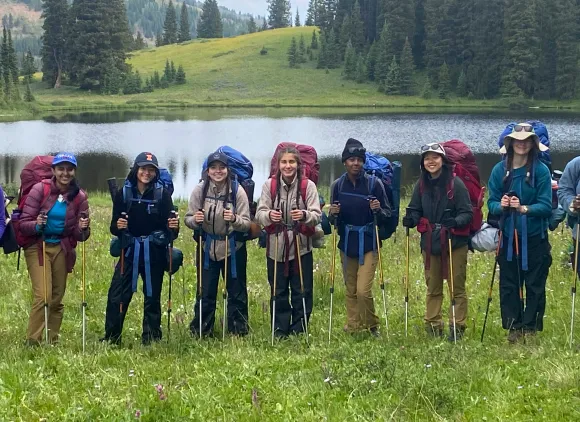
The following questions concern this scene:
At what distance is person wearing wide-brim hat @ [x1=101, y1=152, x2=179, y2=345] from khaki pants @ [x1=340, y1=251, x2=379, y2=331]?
7.46 feet

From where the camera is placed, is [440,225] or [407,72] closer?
[440,225]

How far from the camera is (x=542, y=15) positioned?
8456 cm

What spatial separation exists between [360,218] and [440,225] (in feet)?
3.20

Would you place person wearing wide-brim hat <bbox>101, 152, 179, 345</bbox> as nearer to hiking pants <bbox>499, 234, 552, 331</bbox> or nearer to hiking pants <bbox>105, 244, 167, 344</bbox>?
hiking pants <bbox>105, 244, 167, 344</bbox>

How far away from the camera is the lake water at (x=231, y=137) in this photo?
35.8m

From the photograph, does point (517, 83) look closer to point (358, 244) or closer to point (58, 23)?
point (58, 23)

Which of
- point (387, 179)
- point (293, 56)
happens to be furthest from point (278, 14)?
point (387, 179)

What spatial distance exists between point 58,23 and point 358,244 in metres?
109

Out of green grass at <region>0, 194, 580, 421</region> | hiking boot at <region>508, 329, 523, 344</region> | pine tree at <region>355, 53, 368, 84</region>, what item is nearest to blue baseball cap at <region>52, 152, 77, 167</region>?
green grass at <region>0, 194, 580, 421</region>

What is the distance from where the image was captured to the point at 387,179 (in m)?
8.42

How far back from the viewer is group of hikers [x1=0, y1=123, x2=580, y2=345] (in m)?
7.50

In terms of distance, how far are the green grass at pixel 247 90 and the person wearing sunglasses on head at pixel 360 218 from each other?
75466 millimetres

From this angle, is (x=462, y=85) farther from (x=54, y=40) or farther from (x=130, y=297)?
(x=130, y=297)

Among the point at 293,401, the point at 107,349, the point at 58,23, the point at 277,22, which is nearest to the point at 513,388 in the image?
the point at 293,401
